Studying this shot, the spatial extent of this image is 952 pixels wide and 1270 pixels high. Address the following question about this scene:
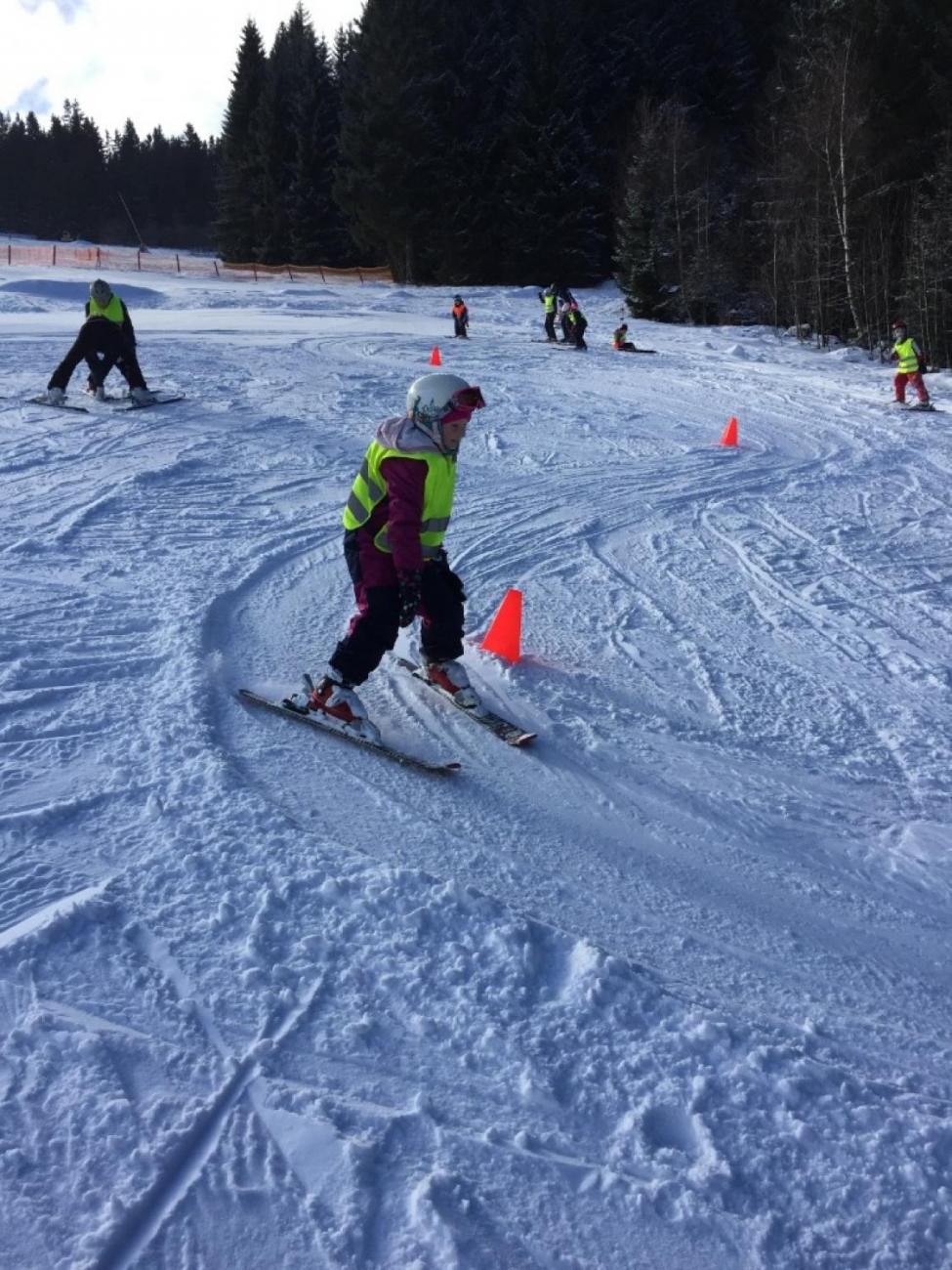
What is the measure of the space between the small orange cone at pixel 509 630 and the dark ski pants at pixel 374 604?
0.73m

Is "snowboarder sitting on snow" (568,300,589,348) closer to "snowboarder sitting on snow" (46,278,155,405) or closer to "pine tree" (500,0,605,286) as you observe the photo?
"snowboarder sitting on snow" (46,278,155,405)

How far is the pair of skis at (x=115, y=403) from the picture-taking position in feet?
36.7

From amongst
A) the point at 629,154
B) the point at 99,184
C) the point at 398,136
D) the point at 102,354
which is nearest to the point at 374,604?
the point at 102,354

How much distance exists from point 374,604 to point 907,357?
42.7 feet

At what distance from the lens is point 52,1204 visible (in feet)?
6.89

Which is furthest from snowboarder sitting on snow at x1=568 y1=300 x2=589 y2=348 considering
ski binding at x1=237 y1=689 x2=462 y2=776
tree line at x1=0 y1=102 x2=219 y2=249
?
tree line at x1=0 y1=102 x2=219 y2=249

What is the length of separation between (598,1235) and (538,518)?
6.63m

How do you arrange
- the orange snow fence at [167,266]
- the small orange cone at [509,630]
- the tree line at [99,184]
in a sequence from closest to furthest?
the small orange cone at [509,630], the orange snow fence at [167,266], the tree line at [99,184]

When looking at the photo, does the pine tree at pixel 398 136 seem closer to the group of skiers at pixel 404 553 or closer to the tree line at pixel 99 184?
the tree line at pixel 99 184

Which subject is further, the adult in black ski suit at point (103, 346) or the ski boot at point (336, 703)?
the adult in black ski suit at point (103, 346)

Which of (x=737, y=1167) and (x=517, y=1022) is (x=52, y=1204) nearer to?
(x=517, y=1022)

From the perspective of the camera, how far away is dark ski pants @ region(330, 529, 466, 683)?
14.3 feet

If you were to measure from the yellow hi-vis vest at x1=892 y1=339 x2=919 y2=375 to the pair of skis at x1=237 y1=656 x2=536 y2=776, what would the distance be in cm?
1239

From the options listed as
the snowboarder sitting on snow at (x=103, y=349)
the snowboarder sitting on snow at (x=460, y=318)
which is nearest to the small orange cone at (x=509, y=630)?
the snowboarder sitting on snow at (x=103, y=349)
